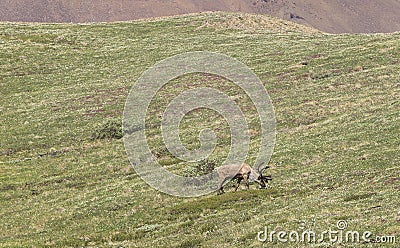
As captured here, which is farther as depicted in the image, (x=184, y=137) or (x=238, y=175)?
(x=184, y=137)

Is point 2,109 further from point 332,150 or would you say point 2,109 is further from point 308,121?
point 332,150

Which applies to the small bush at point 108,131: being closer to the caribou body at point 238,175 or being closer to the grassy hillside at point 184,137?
the grassy hillside at point 184,137

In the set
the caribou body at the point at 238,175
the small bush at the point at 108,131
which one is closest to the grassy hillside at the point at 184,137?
the small bush at the point at 108,131

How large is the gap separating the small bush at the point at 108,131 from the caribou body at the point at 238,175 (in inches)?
768

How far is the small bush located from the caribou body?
19.5 metres

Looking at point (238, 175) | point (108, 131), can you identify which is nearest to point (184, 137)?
point (108, 131)

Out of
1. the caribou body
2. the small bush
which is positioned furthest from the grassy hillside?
the caribou body

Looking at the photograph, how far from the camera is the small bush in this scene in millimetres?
47406

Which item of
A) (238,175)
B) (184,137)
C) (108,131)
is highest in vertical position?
(238,175)

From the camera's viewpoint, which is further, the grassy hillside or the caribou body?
the caribou body

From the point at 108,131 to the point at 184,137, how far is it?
7.52 meters

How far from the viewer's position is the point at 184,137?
149 feet

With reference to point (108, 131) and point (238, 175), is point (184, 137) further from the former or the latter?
point (238, 175)

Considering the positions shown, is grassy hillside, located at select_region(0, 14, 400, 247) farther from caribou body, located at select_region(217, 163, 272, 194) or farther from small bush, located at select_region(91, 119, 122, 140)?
caribou body, located at select_region(217, 163, 272, 194)
